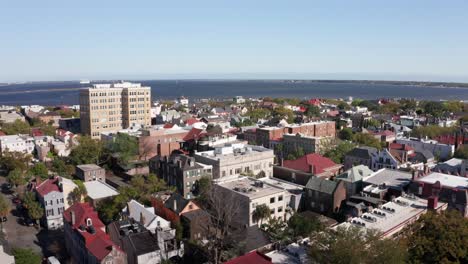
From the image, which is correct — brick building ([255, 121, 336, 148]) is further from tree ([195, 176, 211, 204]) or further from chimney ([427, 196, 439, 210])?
chimney ([427, 196, 439, 210])

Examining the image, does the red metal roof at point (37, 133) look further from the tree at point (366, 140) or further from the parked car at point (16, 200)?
the tree at point (366, 140)

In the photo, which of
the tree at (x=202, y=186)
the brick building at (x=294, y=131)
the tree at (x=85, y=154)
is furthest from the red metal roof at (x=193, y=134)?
the tree at (x=202, y=186)

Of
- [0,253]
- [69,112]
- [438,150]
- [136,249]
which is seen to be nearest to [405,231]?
[136,249]

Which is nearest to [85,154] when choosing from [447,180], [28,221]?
[28,221]

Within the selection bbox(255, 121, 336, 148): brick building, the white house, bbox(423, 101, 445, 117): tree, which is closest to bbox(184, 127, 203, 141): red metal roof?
bbox(255, 121, 336, 148): brick building

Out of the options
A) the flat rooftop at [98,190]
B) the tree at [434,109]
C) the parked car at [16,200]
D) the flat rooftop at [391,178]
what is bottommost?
the parked car at [16,200]

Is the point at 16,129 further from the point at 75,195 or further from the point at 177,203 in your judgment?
the point at 177,203
